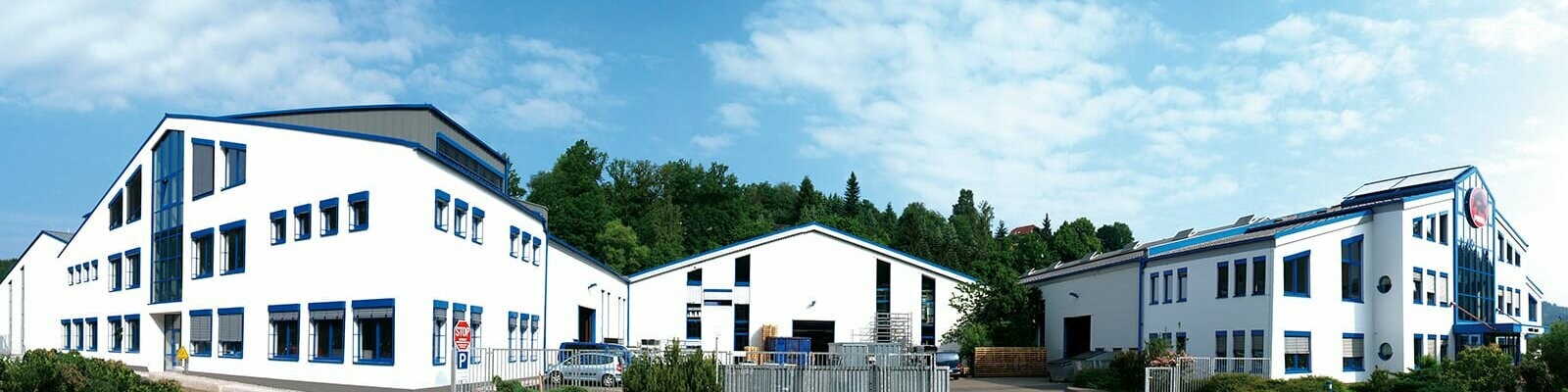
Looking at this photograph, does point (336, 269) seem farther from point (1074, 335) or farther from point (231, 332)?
point (1074, 335)

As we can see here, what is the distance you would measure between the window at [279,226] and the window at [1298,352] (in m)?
29.8

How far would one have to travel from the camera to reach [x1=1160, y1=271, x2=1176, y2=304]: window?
45.5 m

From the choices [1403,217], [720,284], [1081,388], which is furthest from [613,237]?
[1403,217]

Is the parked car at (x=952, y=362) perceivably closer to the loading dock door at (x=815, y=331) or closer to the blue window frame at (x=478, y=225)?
the loading dock door at (x=815, y=331)

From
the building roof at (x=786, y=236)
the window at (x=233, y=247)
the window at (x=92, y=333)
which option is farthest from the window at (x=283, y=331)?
A: the building roof at (x=786, y=236)

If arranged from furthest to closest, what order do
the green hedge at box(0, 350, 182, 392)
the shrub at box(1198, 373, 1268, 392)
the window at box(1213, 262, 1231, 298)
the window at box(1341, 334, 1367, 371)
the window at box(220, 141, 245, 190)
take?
1. the window at box(1213, 262, 1231, 298)
2. the window at box(1341, 334, 1367, 371)
3. the window at box(220, 141, 245, 190)
4. the shrub at box(1198, 373, 1268, 392)
5. the green hedge at box(0, 350, 182, 392)

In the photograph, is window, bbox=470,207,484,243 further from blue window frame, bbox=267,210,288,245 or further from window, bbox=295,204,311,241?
blue window frame, bbox=267,210,288,245

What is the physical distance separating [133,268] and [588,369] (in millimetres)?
24515

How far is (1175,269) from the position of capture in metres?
45.0

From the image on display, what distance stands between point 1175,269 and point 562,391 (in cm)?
2667

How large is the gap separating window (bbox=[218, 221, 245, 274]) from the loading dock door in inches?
1081

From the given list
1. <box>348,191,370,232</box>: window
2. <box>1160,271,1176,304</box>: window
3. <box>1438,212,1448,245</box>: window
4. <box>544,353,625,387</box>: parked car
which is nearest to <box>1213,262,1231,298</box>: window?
<box>1160,271,1176,304</box>: window

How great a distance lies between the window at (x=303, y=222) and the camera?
3581cm

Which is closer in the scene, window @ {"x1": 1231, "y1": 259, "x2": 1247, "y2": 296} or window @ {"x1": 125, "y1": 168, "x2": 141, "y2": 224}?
window @ {"x1": 1231, "y1": 259, "x2": 1247, "y2": 296}
